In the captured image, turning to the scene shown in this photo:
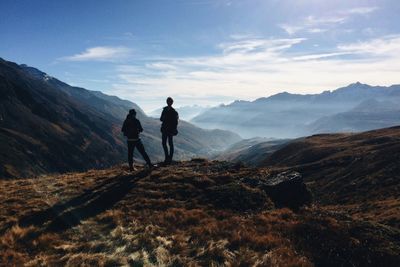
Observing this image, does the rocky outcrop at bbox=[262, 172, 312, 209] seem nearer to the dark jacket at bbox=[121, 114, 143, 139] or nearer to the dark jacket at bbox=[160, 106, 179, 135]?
the dark jacket at bbox=[160, 106, 179, 135]

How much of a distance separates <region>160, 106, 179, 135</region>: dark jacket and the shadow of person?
4.45 m

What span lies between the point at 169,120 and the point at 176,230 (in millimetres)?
12001

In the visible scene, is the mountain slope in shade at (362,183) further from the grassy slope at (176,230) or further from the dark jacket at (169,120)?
the dark jacket at (169,120)

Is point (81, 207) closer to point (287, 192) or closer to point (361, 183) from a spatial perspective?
point (287, 192)

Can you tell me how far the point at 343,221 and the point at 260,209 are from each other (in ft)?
13.6

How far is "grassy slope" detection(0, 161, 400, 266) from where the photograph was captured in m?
14.9

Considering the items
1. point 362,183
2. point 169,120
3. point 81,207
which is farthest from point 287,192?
point 362,183

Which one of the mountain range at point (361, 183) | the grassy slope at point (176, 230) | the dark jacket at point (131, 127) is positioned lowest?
the mountain range at point (361, 183)

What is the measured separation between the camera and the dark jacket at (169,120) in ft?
91.7

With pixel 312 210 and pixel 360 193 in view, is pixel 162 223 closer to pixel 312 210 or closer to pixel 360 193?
pixel 312 210

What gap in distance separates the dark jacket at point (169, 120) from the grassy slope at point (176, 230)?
5.03m

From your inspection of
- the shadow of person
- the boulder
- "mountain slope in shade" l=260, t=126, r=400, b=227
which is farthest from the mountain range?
the shadow of person

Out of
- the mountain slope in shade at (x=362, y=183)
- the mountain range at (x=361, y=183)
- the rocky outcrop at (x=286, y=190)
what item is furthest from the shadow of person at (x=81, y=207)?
the mountain slope in shade at (x=362, y=183)

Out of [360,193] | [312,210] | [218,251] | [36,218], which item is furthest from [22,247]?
[360,193]
